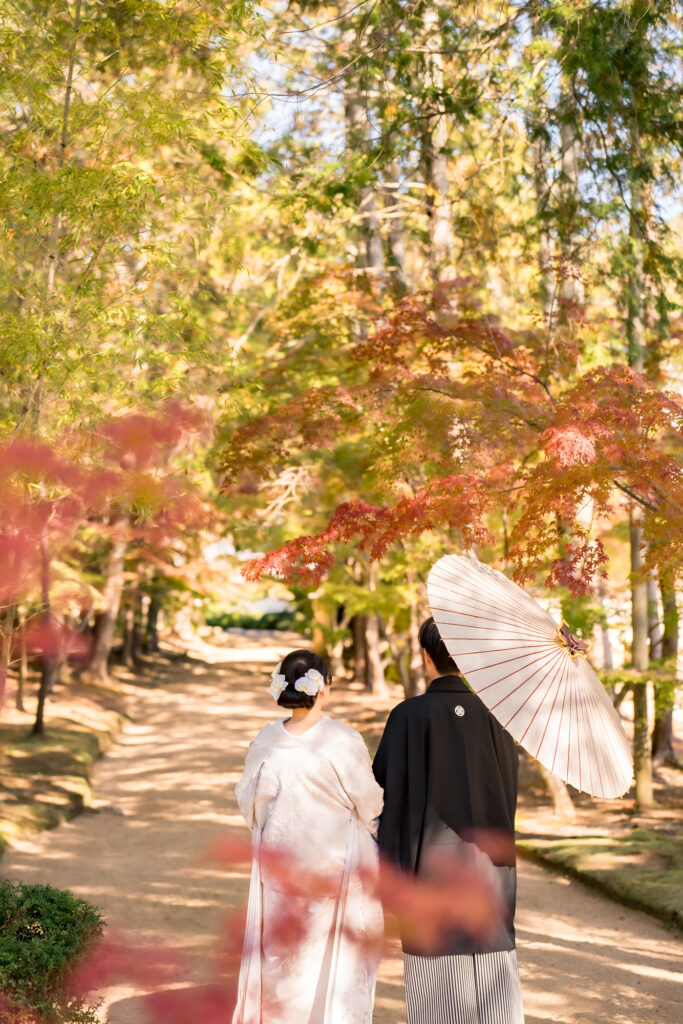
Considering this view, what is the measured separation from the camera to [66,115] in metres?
5.75

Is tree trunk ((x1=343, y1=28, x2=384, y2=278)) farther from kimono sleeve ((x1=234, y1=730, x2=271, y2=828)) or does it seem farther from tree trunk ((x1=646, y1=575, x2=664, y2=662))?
kimono sleeve ((x1=234, y1=730, x2=271, y2=828))

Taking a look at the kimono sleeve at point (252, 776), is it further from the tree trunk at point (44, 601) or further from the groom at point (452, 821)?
the tree trunk at point (44, 601)

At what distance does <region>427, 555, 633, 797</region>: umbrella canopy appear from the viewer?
3375 mm

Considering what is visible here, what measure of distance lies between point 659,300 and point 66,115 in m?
4.48

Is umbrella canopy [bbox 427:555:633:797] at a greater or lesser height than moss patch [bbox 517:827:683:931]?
greater

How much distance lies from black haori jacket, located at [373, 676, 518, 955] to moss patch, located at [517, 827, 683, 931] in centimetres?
366

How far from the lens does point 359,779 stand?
3.64 meters

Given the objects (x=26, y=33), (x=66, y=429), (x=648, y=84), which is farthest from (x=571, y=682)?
(x=648, y=84)

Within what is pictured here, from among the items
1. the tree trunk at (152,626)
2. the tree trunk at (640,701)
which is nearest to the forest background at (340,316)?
the tree trunk at (640,701)

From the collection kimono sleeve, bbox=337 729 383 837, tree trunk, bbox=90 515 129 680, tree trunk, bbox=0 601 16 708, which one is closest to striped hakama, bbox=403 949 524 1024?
kimono sleeve, bbox=337 729 383 837

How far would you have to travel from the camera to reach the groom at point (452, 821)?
359cm

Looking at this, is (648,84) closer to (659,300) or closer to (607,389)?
(659,300)

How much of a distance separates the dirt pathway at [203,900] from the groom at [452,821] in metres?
1.52

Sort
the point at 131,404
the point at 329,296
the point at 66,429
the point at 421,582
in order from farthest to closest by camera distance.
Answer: the point at 421,582, the point at 329,296, the point at 131,404, the point at 66,429
